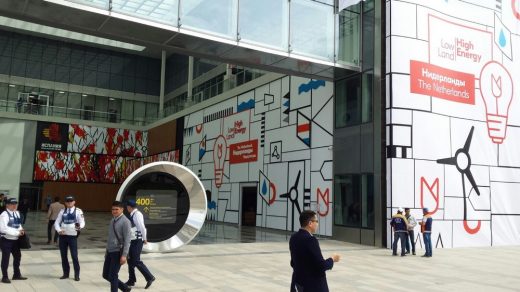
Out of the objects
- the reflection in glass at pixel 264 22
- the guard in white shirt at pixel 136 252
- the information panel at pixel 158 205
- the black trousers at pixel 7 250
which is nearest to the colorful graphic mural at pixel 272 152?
the reflection in glass at pixel 264 22

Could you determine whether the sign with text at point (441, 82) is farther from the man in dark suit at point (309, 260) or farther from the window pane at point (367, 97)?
the man in dark suit at point (309, 260)

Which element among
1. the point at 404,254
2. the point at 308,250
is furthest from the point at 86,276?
the point at 404,254

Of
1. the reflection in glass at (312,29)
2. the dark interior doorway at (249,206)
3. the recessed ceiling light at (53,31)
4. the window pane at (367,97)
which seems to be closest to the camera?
the reflection in glass at (312,29)

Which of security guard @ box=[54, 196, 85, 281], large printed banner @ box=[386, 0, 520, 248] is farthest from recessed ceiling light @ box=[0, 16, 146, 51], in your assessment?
security guard @ box=[54, 196, 85, 281]

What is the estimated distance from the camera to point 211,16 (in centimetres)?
1473

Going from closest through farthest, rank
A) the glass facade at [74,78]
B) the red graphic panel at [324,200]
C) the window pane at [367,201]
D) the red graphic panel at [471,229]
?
the window pane at [367,201] → the red graphic panel at [471,229] → the red graphic panel at [324,200] → the glass facade at [74,78]

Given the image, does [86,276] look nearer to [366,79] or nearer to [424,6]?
[366,79]

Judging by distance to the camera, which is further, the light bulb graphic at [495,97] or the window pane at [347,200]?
the light bulb graphic at [495,97]

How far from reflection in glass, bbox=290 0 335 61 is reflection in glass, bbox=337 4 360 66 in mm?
396

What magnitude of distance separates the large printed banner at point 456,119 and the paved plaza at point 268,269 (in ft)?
6.34

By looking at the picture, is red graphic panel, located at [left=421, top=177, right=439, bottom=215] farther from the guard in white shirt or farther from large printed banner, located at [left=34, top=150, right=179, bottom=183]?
large printed banner, located at [left=34, top=150, right=179, bottom=183]

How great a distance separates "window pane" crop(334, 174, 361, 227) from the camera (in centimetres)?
1747

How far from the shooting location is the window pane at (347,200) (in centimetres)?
1747

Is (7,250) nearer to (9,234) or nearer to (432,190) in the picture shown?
(9,234)
